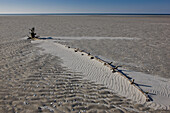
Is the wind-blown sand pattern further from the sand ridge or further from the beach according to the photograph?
the sand ridge

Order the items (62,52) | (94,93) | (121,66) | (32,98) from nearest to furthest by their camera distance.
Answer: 1. (32,98)
2. (94,93)
3. (121,66)
4. (62,52)

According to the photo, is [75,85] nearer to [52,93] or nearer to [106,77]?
[52,93]

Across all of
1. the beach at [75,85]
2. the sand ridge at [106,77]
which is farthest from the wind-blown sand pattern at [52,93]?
the sand ridge at [106,77]

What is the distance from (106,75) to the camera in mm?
6215

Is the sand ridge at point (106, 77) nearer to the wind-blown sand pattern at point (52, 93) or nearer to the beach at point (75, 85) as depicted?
the beach at point (75, 85)

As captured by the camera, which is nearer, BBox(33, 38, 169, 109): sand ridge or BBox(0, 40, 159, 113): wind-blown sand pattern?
BBox(0, 40, 159, 113): wind-blown sand pattern

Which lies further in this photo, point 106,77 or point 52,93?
point 106,77

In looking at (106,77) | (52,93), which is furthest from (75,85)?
(106,77)

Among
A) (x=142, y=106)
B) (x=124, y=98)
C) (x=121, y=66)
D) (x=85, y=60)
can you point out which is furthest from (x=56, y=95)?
(x=121, y=66)

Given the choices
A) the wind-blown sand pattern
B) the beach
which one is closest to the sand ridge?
the beach

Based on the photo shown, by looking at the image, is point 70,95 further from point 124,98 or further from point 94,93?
point 124,98

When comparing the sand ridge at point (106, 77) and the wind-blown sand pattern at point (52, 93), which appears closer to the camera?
the wind-blown sand pattern at point (52, 93)

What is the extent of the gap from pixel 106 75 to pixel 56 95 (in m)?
2.54

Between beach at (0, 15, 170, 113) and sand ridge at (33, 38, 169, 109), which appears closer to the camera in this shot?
beach at (0, 15, 170, 113)
